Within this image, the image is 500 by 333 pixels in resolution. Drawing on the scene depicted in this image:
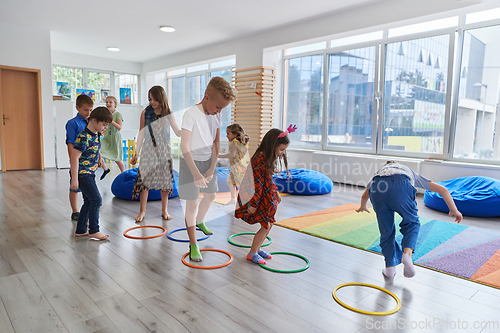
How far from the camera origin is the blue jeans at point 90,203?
9.09 feet

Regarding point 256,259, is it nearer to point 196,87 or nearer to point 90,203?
point 90,203

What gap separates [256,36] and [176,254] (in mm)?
5668

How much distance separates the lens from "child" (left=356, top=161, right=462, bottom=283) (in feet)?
6.89

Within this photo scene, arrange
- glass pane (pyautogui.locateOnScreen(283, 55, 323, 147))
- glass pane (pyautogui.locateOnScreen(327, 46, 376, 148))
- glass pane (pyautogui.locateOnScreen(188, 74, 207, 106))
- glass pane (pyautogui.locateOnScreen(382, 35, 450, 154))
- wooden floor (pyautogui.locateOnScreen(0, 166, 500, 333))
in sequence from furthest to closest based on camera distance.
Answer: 1. glass pane (pyautogui.locateOnScreen(188, 74, 207, 106))
2. glass pane (pyautogui.locateOnScreen(283, 55, 323, 147))
3. glass pane (pyautogui.locateOnScreen(327, 46, 376, 148))
4. glass pane (pyautogui.locateOnScreen(382, 35, 450, 154))
5. wooden floor (pyautogui.locateOnScreen(0, 166, 500, 333))

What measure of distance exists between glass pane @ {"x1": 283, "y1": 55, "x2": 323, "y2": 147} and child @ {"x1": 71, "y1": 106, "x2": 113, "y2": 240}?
502 cm

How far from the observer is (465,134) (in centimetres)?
507

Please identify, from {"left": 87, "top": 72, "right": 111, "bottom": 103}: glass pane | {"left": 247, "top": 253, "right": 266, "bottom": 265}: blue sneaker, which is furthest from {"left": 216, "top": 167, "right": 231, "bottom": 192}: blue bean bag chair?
{"left": 87, "top": 72, "right": 111, "bottom": 103}: glass pane

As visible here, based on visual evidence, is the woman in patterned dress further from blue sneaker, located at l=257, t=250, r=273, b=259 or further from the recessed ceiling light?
the recessed ceiling light

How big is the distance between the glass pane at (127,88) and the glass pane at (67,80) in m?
1.09

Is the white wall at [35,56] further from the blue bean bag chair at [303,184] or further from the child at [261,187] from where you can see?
the child at [261,187]

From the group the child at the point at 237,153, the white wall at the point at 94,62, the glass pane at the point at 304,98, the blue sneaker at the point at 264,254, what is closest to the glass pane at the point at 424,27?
the glass pane at the point at 304,98

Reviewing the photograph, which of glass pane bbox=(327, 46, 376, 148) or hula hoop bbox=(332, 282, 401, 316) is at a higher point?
glass pane bbox=(327, 46, 376, 148)

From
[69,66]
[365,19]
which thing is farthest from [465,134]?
[69,66]

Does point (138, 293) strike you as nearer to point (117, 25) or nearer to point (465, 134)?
point (465, 134)
